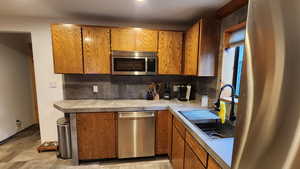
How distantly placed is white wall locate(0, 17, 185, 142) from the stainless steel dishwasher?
142cm

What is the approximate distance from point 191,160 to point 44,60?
114 inches

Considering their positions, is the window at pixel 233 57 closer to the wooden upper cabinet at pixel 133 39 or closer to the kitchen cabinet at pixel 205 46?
the kitchen cabinet at pixel 205 46

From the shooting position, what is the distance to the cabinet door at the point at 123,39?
2.20 metres

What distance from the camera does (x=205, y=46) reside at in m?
1.93

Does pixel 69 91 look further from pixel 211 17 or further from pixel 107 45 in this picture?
pixel 211 17

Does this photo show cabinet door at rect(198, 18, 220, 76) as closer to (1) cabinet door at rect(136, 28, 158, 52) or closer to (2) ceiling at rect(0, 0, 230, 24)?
(2) ceiling at rect(0, 0, 230, 24)

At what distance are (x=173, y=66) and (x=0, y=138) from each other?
A: 3.69 m

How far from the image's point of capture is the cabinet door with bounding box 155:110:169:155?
7.07 feet

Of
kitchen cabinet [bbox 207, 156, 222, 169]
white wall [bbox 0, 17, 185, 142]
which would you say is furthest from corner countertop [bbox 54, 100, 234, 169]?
white wall [bbox 0, 17, 185, 142]

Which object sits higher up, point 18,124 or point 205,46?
point 205,46

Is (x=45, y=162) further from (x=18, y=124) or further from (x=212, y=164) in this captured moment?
(x=212, y=164)

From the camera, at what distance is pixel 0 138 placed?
262 centimetres

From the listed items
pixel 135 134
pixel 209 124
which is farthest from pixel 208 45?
pixel 135 134

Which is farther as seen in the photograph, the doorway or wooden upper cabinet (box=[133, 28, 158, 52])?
the doorway
